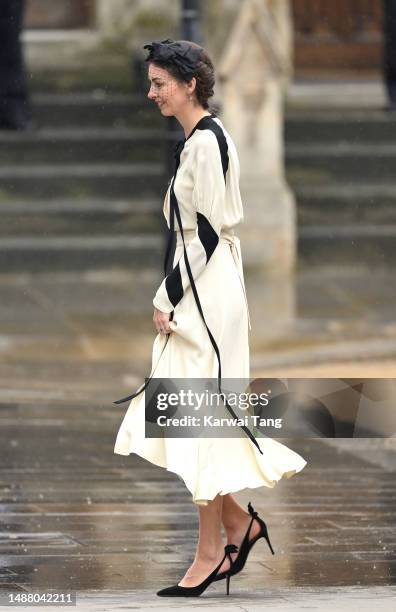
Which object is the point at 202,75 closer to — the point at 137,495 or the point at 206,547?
the point at 206,547

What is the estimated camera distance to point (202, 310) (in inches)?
269

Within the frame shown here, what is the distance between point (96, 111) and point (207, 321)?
16.2 metres

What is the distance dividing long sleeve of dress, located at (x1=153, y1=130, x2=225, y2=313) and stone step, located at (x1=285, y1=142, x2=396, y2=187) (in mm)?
15675

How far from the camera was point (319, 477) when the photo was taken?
10.0 meters

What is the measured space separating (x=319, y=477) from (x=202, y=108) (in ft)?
11.6

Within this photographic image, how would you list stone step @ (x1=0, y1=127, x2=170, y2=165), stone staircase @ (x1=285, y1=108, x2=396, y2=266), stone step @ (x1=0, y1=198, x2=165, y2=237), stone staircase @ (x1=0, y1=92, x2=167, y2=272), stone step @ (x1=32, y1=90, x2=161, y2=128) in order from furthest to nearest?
stone step @ (x1=32, y1=90, x2=161, y2=128) < stone step @ (x1=0, y1=127, x2=170, y2=165) < stone staircase @ (x1=285, y1=108, x2=396, y2=266) < stone step @ (x1=0, y1=198, x2=165, y2=237) < stone staircase @ (x1=0, y1=92, x2=167, y2=272)

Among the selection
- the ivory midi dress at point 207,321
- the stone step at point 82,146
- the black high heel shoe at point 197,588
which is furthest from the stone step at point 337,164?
the black high heel shoe at point 197,588

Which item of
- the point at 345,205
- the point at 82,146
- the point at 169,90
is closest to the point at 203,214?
the point at 169,90

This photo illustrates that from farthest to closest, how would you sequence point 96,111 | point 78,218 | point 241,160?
point 96,111 < point 241,160 < point 78,218

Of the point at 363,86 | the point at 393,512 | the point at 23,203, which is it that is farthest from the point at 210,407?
the point at 363,86

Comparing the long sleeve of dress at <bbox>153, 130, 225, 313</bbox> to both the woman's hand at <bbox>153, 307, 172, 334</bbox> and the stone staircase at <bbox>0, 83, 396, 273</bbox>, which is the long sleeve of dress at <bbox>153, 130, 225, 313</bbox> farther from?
the stone staircase at <bbox>0, 83, 396, 273</bbox>

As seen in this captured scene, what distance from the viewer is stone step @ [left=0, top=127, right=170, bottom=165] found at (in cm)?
2216

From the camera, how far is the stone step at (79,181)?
853 inches

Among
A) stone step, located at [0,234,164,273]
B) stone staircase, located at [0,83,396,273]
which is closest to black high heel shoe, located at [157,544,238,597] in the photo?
stone step, located at [0,234,164,273]
